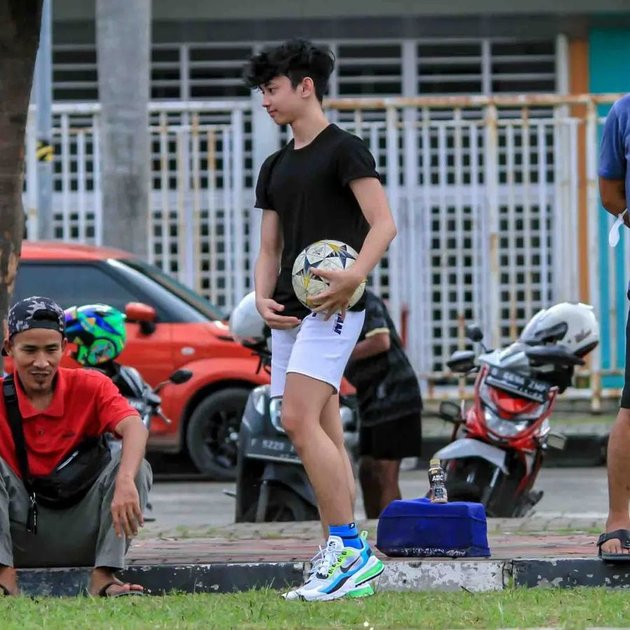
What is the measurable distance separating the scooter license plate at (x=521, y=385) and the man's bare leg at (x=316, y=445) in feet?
9.67

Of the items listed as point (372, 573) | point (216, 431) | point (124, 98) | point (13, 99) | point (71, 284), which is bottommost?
point (216, 431)

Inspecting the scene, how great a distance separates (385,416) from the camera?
29.9ft

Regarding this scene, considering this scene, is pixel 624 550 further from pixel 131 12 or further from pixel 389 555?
pixel 131 12

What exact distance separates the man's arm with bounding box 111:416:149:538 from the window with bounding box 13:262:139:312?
7065 mm

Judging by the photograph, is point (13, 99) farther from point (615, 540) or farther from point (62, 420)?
point (615, 540)

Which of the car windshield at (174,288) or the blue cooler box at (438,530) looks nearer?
the blue cooler box at (438,530)

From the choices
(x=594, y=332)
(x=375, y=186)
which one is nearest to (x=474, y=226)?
(x=594, y=332)

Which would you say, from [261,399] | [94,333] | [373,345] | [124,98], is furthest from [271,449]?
[124,98]

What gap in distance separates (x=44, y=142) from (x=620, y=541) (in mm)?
10305

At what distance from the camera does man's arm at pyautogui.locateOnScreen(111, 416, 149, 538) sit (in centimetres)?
654

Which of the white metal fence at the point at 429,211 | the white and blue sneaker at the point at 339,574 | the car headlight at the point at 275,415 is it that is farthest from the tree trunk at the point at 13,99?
the white metal fence at the point at 429,211

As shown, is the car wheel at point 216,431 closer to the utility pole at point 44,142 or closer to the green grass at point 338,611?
the utility pole at point 44,142

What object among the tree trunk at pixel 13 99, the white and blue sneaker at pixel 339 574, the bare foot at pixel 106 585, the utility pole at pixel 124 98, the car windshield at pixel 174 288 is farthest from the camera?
the utility pole at pixel 124 98

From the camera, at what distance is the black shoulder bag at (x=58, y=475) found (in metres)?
6.81
